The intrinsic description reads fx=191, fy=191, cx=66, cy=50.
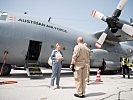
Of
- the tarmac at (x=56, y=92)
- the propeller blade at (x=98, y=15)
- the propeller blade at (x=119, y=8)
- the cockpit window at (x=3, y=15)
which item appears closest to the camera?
the tarmac at (x=56, y=92)

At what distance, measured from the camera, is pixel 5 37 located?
11336 mm

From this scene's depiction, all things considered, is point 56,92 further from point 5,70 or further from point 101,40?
point 101,40

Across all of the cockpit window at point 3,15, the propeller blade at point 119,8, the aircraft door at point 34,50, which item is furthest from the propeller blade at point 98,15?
the cockpit window at point 3,15

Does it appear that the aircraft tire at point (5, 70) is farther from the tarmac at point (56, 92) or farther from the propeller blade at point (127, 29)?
the propeller blade at point (127, 29)

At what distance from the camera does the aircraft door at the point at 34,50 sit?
1276 cm

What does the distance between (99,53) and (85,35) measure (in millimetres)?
1948

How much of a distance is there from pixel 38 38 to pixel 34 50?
3.28ft

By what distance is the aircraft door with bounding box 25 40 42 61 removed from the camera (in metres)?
12.8

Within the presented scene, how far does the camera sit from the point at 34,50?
13.1 metres

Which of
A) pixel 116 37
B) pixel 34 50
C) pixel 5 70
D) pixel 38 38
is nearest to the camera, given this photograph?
pixel 5 70

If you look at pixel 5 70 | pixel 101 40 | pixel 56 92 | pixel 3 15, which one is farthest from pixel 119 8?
pixel 56 92

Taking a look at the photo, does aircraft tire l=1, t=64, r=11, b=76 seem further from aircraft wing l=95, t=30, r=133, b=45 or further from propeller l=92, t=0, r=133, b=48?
aircraft wing l=95, t=30, r=133, b=45

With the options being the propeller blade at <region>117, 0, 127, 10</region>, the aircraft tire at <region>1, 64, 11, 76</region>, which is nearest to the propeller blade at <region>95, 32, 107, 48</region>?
the propeller blade at <region>117, 0, 127, 10</region>

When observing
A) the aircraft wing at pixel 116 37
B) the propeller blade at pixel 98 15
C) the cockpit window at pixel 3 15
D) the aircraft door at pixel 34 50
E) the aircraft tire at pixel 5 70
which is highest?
the propeller blade at pixel 98 15
